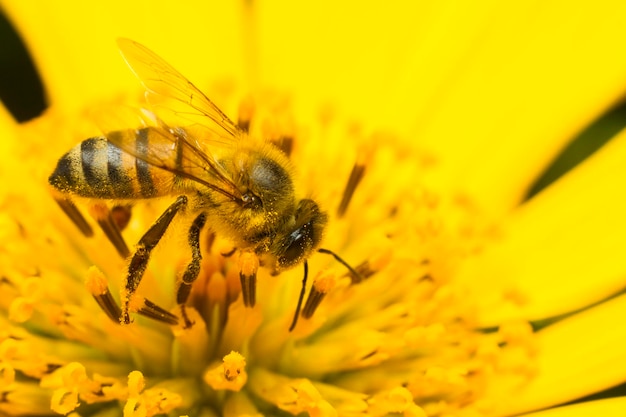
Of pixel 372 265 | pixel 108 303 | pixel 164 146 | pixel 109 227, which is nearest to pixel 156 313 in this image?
pixel 108 303

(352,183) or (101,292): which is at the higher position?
(352,183)

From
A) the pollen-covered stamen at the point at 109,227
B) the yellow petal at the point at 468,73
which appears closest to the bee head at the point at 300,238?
the pollen-covered stamen at the point at 109,227

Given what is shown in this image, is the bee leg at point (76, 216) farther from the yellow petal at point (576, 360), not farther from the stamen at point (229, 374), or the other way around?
the yellow petal at point (576, 360)

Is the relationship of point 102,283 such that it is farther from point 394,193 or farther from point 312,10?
point 312,10

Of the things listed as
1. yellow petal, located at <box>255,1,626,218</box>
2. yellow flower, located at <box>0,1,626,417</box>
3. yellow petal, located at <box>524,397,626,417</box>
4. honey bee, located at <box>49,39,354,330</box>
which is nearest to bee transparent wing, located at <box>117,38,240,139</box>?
honey bee, located at <box>49,39,354,330</box>

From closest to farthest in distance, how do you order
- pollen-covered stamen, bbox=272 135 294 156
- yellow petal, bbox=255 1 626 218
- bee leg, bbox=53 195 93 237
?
bee leg, bbox=53 195 93 237
pollen-covered stamen, bbox=272 135 294 156
yellow petal, bbox=255 1 626 218

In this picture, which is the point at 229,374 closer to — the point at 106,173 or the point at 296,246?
the point at 296,246

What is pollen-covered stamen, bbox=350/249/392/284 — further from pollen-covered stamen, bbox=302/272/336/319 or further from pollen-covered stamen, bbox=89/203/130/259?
pollen-covered stamen, bbox=89/203/130/259
